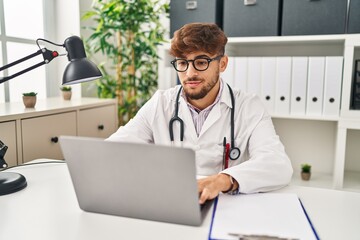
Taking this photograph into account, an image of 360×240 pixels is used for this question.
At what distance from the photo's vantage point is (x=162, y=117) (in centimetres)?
144

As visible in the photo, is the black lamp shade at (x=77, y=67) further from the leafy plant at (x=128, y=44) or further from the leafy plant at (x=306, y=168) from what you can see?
the leafy plant at (x=306, y=168)

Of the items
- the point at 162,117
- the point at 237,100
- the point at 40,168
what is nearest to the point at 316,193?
the point at 237,100

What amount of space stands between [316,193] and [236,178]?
255 mm

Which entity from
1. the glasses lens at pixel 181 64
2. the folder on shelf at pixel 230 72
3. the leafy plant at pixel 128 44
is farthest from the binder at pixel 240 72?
the glasses lens at pixel 181 64

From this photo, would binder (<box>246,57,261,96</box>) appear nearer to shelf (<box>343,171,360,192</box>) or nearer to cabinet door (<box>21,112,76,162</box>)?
shelf (<box>343,171,360,192</box>)

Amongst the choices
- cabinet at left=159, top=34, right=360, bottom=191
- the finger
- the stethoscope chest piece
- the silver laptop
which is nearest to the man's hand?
the finger

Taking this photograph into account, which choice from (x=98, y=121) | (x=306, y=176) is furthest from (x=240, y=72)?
(x=98, y=121)

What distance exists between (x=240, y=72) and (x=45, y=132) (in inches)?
44.2

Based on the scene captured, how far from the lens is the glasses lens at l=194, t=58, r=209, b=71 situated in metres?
1.32

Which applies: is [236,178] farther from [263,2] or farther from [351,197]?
[263,2]

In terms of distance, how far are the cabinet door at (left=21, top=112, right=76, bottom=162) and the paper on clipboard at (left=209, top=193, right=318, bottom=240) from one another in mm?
1001

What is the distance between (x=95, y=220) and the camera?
2.67 feet

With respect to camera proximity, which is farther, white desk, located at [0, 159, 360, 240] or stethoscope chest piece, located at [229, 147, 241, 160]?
stethoscope chest piece, located at [229, 147, 241, 160]

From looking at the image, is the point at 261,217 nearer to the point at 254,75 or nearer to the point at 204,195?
the point at 204,195
